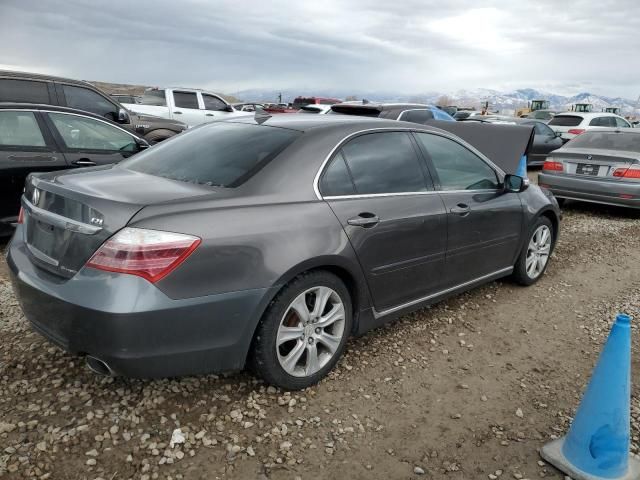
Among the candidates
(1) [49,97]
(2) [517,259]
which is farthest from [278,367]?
(1) [49,97]

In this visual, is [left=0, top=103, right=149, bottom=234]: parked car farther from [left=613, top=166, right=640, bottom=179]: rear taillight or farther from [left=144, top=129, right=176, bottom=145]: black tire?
[left=613, top=166, right=640, bottom=179]: rear taillight

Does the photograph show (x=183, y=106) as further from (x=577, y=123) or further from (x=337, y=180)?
(x=577, y=123)

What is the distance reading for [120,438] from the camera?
2414 millimetres

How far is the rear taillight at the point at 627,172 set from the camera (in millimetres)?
7371

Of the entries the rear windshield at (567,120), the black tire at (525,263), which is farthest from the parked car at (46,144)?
the rear windshield at (567,120)

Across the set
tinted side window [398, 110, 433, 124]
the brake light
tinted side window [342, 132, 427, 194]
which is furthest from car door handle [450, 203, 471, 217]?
tinted side window [398, 110, 433, 124]

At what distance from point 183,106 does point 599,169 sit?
9866 millimetres

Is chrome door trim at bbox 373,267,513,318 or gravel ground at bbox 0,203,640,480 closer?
gravel ground at bbox 0,203,640,480

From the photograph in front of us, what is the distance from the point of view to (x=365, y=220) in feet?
9.73

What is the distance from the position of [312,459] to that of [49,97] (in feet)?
24.2

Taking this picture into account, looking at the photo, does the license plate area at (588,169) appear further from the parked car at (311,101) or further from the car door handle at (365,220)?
the parked car at (311,101)

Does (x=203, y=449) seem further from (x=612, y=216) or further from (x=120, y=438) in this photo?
(x=612, y=216)

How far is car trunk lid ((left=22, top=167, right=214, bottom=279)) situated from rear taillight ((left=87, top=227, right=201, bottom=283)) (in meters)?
0.05

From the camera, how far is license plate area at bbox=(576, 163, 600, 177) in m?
7.76
